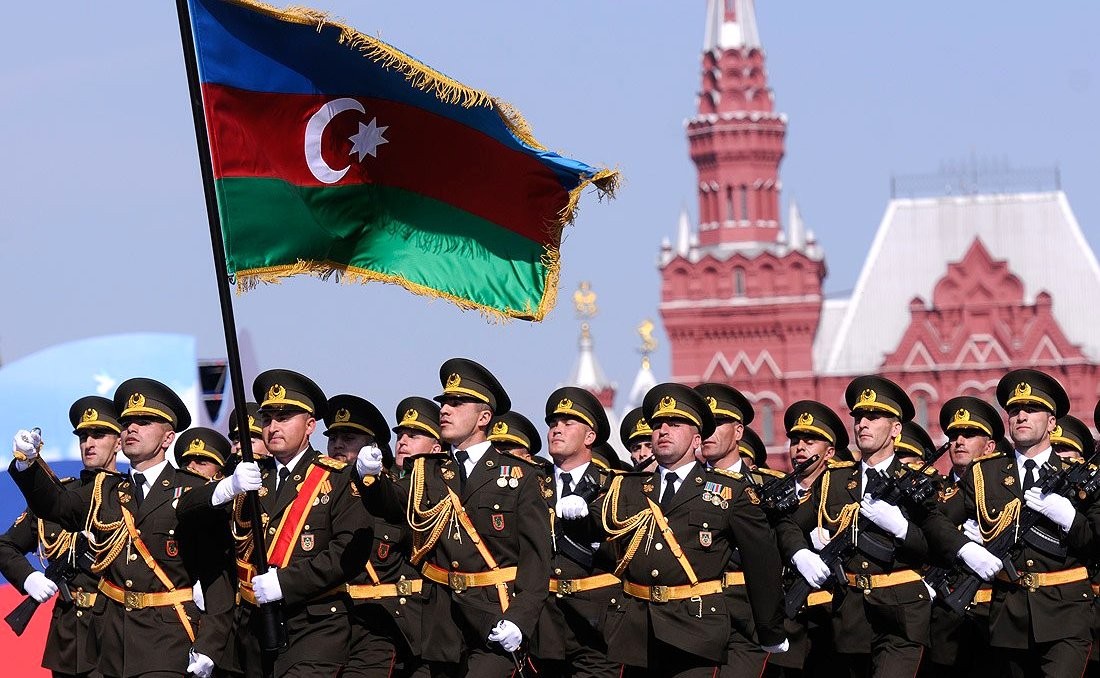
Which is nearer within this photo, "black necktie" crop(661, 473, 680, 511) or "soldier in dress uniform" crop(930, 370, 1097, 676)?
"black necktie" crop(661, 473, 680, 511)

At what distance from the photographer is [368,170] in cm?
1091

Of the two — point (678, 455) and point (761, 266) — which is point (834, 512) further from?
point (761, 266)

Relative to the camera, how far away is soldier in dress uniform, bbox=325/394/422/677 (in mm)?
11039

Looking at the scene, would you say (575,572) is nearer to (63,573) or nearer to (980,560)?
(980,560)

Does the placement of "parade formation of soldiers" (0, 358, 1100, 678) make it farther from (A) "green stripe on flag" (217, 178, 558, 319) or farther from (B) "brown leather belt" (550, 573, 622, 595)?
(A) "green stripe on flag" (217, 178, 558, 319)

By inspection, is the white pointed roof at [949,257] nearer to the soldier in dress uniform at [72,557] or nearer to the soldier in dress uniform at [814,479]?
the soldier in dress uniform at [814,479]

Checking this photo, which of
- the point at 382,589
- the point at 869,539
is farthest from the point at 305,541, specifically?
the point at 869,539

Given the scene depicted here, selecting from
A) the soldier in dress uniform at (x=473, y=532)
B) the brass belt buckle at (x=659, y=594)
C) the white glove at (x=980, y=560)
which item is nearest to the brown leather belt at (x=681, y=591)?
the brass belt buckle at (x=659, y=594)

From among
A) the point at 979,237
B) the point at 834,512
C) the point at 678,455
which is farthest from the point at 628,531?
the point at 979,237

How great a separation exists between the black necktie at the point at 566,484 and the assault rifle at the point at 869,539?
1175 mm

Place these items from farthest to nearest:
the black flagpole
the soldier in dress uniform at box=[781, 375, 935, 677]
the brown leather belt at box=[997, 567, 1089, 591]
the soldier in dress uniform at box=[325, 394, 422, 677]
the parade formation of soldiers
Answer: the soldier in dress uniform at box=[781, 375, 935, 677]
the brown leather belt at box=[997, 567, 1089, 591]
the soldier in dress uniform at box=[325, 394, 422, 677]
the parade formation of soldiers
the black flagpole

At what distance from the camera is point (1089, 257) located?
2837 inches

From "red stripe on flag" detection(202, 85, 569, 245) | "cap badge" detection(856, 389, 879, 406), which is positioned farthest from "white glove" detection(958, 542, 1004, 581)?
"red stripe on flag" detection(202, 85, 569, 245)

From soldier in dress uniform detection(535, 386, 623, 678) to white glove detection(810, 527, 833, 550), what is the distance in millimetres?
1110
